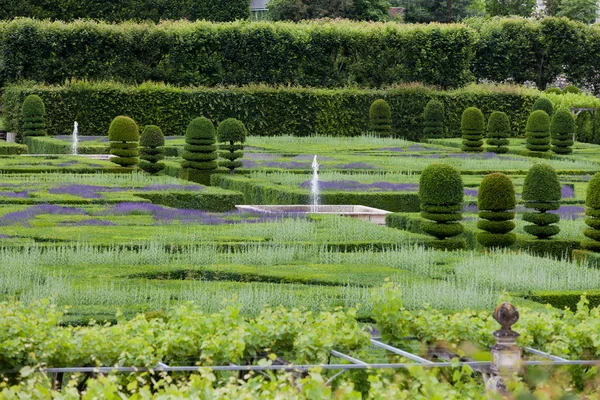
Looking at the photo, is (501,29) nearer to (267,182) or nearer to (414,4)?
(414,4)

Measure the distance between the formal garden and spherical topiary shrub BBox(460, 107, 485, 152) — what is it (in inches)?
4.2

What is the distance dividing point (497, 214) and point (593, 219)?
1100 mm

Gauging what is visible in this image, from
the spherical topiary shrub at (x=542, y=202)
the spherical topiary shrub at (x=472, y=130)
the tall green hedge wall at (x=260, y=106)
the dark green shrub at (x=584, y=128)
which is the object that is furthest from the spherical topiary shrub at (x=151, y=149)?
the dark green shrub at (x=584, y=128)

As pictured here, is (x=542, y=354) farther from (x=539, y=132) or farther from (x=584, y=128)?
(x=584, y=128)

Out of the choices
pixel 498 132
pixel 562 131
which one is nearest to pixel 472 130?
pixel 498 132

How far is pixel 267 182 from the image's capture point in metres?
19.7

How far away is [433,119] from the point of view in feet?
112

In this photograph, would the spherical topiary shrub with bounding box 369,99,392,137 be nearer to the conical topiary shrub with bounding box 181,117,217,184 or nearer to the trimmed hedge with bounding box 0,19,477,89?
the trimmed hedge with bounding box 0,19,477,89

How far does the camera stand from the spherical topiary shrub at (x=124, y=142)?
22594 millimetres

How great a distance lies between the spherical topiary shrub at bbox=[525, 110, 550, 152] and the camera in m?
27.4

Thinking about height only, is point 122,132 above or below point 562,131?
below

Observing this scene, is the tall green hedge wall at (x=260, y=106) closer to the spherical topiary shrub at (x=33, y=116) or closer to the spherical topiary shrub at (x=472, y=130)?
the spherical topiary shrub at (x=33, y=116)

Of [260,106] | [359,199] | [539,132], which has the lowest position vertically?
[359,199]

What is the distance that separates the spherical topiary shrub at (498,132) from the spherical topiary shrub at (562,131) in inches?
48.5
